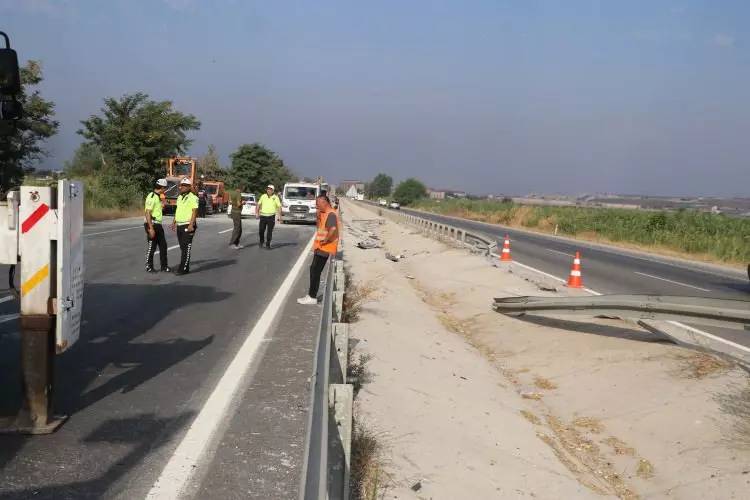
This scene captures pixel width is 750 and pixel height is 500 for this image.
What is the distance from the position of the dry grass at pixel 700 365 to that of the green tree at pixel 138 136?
39.2 m

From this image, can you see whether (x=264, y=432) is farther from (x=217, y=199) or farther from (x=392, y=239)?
(x=217, y=199)

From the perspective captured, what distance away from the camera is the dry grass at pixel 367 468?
391 cm

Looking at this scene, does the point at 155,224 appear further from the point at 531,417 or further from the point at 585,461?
the point at 585,461

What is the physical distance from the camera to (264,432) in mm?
4750

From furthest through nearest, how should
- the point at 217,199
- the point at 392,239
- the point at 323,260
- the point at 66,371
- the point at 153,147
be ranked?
the point at 217,199 < the point at 153,147 < the point at 392,239 < the point at 323,260 < the point at 66,371

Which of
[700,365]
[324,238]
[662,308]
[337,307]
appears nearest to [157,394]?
[337,307]

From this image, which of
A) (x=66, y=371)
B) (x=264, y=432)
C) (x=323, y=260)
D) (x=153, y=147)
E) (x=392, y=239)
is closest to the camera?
(x=264, y=432)

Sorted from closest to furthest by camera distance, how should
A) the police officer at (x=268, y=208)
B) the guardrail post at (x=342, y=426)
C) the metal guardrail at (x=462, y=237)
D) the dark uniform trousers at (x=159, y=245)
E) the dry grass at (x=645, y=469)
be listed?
the guardrail post at (x=342, y=426) < the dry grass at (x=645, y=469) < the dark uniform trousers at (x=159, y=245) < the police officer at (x=268, y=208) < the metal guardrail at (x=462, y=237)

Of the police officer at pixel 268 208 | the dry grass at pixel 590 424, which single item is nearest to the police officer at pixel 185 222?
the police officer at pixel 268 208

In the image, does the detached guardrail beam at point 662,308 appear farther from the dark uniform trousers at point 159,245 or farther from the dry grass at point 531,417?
the dark uniform trousers at point 159,245

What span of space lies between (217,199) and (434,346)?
40.1 m

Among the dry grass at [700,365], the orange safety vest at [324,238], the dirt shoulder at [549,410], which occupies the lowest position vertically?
the dirt shoulder at [549,410]

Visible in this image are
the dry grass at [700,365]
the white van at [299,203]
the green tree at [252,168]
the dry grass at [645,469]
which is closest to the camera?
the dry grass at [645,469]

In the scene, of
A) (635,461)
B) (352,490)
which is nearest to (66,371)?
(352,490)
